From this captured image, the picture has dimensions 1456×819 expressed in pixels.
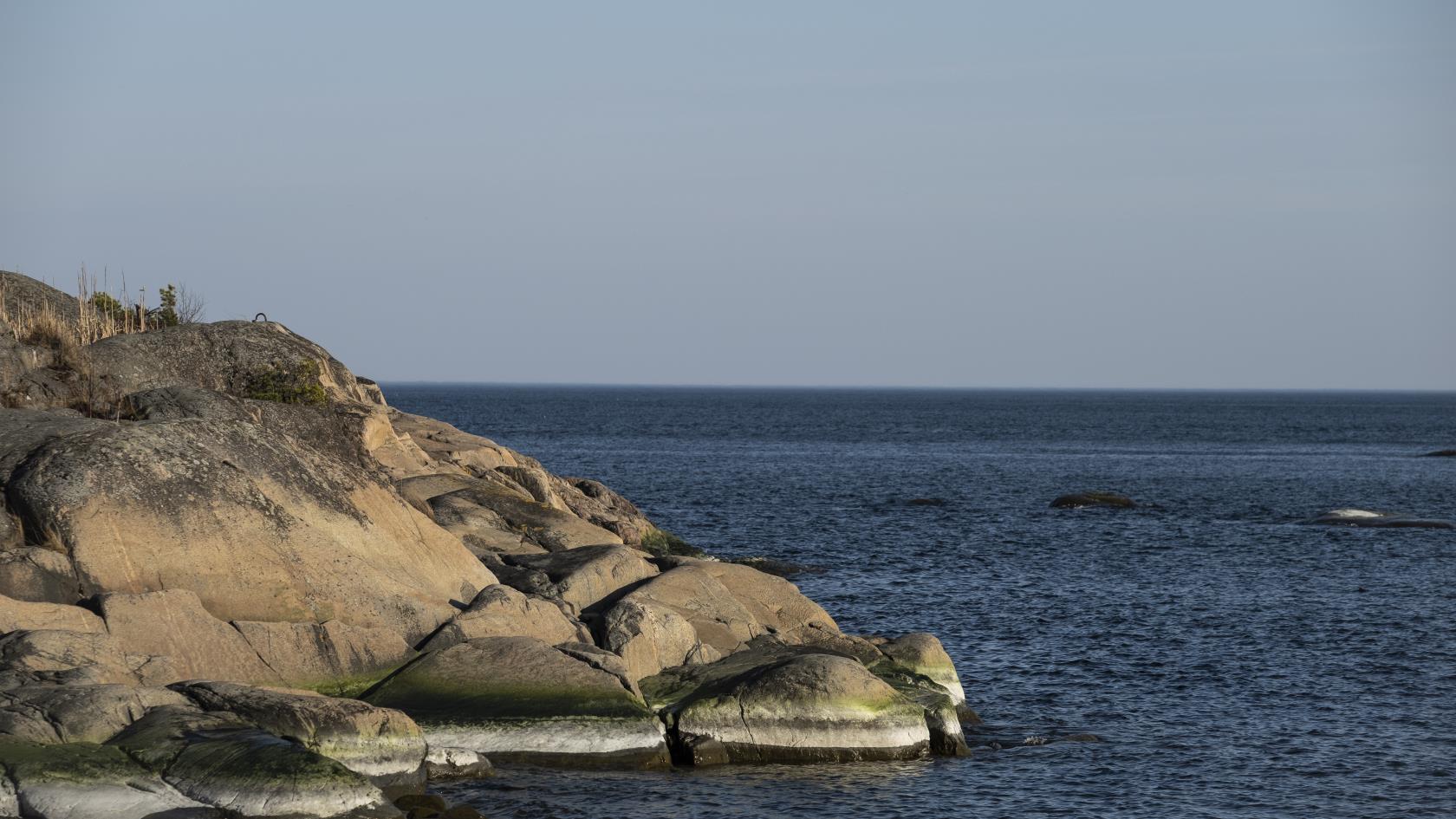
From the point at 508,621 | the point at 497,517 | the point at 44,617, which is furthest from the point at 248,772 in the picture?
the point at 497,517

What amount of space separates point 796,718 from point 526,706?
12.9ft

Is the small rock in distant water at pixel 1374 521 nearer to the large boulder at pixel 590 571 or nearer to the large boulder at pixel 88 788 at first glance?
the large boulder at pixel 590 571

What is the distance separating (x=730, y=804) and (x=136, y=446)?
428 inches

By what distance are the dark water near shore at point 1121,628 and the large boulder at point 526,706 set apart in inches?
22.6

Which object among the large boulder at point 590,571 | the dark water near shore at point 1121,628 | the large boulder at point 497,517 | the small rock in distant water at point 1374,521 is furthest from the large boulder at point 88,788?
the small rock in distant water at point 1374,521

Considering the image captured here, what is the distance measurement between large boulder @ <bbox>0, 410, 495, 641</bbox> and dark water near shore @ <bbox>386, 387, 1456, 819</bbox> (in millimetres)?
4753

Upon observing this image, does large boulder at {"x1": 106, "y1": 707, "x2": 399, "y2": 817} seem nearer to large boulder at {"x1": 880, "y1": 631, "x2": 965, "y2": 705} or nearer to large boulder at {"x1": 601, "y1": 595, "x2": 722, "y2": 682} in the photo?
large boulder at {"x1": 601, "y1": 595, "x2": 722, "y2": 682}

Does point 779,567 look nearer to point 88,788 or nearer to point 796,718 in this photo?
point 796,718

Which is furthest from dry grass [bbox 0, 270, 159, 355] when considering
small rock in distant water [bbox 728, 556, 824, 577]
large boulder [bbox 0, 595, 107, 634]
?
small rock in distant water [bbox 728, 556, 824, 577]

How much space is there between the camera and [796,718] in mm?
21422

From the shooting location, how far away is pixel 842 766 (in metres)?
21.2

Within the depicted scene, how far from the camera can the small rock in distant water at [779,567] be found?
1650 inches

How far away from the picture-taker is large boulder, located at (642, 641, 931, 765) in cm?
2134

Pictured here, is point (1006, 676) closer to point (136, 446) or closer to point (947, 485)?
point (136, 446)
